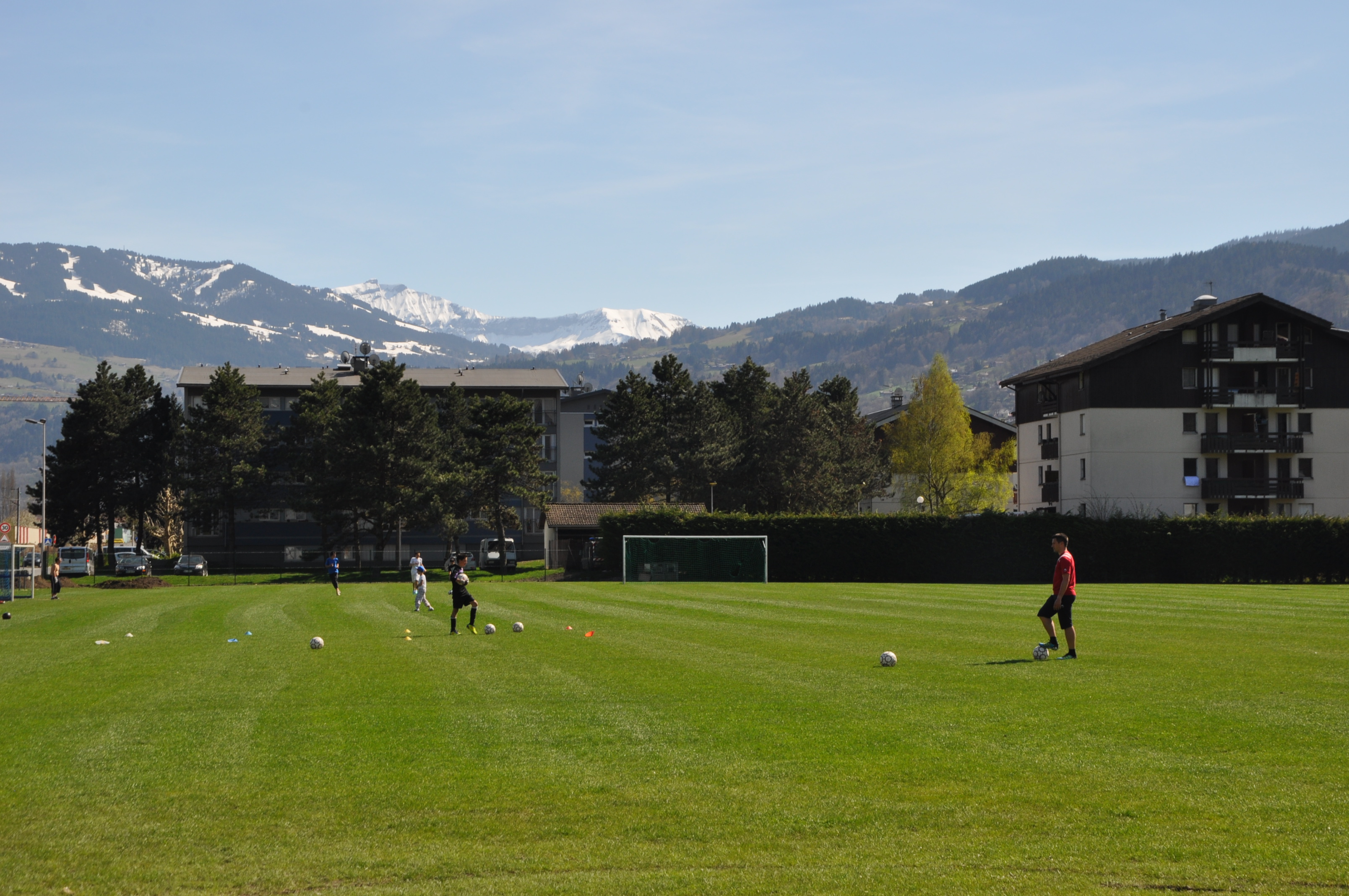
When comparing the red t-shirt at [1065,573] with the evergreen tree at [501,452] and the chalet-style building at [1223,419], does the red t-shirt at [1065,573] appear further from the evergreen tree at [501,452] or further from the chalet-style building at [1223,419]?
the evergreen tree at [501,452]

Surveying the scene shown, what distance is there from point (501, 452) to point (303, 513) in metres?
27.1

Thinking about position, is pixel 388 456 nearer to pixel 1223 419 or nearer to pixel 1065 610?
pixel 1223 419

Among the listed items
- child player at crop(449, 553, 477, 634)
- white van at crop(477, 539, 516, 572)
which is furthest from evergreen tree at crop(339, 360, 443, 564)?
child player at crop(449, 553, 477, 634)

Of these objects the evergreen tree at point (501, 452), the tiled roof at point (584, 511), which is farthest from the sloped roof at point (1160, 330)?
the evergreen tree at point (501, 452)

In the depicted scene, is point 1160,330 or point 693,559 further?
point 1160,330

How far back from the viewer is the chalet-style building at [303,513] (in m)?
103

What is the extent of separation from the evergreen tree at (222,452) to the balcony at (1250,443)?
7118 cm

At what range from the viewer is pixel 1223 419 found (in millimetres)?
80688

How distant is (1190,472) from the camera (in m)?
80.3

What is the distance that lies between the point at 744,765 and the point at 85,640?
68.8 feet

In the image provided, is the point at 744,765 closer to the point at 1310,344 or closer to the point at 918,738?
the point at 918,738

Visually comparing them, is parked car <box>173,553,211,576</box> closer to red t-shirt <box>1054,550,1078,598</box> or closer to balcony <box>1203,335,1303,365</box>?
balcony <box>1203,335,1303,365</box>

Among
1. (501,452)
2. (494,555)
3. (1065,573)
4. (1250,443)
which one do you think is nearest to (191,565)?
(494,555)

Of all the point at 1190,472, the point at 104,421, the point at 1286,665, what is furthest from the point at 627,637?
the point at 104,421
